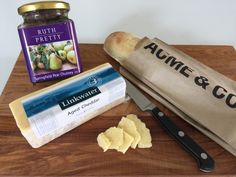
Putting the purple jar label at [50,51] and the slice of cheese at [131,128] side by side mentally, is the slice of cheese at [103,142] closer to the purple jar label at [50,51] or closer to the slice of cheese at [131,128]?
the slice of cheese at [131,128]

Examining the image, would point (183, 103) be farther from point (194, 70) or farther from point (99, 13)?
point (99, 13)

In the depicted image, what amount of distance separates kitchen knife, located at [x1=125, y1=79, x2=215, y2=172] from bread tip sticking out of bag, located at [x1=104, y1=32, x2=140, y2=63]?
0.07 metres

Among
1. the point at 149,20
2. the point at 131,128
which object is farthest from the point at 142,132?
the point at 149,20

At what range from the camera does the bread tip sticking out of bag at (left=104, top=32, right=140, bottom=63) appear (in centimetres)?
50

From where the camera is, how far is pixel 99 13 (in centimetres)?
64

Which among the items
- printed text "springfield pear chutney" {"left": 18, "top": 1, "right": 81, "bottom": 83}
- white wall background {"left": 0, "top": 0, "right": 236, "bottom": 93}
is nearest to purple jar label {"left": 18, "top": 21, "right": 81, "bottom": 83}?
printed text "springfield pear chutney" {"left": 18, "top": 1, "right": 81, "bottom": 83}

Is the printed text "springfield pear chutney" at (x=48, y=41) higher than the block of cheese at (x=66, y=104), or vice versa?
the printed text "springfield pear chutney" at (x=48, y=41)

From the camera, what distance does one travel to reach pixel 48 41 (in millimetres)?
430

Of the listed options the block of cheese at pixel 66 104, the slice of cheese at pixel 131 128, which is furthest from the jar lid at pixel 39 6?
the slice of cheese at pixel 131 128

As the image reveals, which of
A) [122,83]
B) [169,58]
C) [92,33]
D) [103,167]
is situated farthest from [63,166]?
[92,33]

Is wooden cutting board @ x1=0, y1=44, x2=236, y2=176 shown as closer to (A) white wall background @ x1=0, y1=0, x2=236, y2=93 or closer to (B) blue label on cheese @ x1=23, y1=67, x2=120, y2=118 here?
(B) blue label on cheese @ x1=23, y1=67, x2=120, y2=118

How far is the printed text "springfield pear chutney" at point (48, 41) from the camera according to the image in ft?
1.34

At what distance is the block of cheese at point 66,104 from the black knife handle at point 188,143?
0.28ft

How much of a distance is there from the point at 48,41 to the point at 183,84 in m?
0.26
